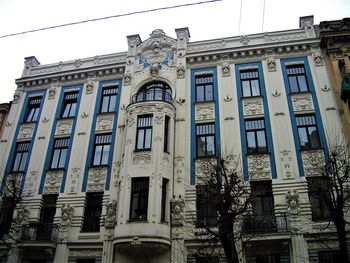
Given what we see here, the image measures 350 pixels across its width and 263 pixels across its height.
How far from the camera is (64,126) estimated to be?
22.8m

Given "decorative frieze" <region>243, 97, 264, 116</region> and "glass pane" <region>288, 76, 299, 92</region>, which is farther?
"glass pane" <region>288, 76, 299, 92</region>

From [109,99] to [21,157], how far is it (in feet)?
24.1

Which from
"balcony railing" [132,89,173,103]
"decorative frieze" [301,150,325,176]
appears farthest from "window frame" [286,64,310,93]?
"balcony railing" [132,89,173,103]

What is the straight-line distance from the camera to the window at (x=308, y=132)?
1884 cm

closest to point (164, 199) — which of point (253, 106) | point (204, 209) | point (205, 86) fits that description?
point (204, 209)

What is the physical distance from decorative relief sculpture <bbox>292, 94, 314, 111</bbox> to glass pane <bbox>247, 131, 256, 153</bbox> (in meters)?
3.23

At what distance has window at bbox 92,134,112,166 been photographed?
68.6 ft

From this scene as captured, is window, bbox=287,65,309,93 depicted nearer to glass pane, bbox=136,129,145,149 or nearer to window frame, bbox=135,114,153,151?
window frame, bbox=135,114,153,151

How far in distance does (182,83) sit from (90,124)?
7.03 meters

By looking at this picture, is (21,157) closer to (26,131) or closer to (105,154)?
(26,131)

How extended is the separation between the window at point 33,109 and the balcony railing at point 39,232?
28.2 feet

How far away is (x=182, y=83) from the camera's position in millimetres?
22625

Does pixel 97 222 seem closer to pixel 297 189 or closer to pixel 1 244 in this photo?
pixel 1 244

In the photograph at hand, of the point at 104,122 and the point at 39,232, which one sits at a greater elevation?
the point at 104,122
